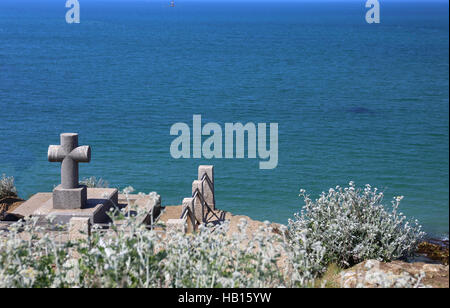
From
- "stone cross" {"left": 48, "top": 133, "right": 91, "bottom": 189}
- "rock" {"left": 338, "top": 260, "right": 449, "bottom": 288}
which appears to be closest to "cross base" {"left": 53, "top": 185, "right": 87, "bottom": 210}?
"stone cross" {"left": 48, "top": 133, "right": 91, "bottom": 189}

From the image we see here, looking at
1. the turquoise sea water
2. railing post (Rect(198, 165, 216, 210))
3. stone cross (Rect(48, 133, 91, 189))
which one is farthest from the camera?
the turquoise sea water

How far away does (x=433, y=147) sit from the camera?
28.0m

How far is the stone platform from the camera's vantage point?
36.1ft

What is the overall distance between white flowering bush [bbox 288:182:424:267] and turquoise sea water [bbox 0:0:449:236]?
19.6 feet

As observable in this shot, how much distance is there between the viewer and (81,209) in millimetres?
11219

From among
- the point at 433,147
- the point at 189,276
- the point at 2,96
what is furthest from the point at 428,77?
the point at 189,276

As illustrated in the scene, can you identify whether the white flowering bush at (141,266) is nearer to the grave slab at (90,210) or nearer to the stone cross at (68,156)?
the grave slab at (90,210)

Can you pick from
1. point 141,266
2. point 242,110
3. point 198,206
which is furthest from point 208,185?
point 242,110

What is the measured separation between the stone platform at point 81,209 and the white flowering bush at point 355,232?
3.79m

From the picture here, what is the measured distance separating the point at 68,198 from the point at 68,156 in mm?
764

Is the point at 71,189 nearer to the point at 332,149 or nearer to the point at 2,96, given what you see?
the point at 332,149

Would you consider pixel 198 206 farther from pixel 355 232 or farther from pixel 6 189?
pixel 6 189

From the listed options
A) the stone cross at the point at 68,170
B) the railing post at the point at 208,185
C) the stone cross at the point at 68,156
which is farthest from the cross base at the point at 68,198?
the railing post at the point at 208,185

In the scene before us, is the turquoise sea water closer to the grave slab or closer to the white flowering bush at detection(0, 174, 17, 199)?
the white flowering bush at detection(0, 174, 17, 199)
